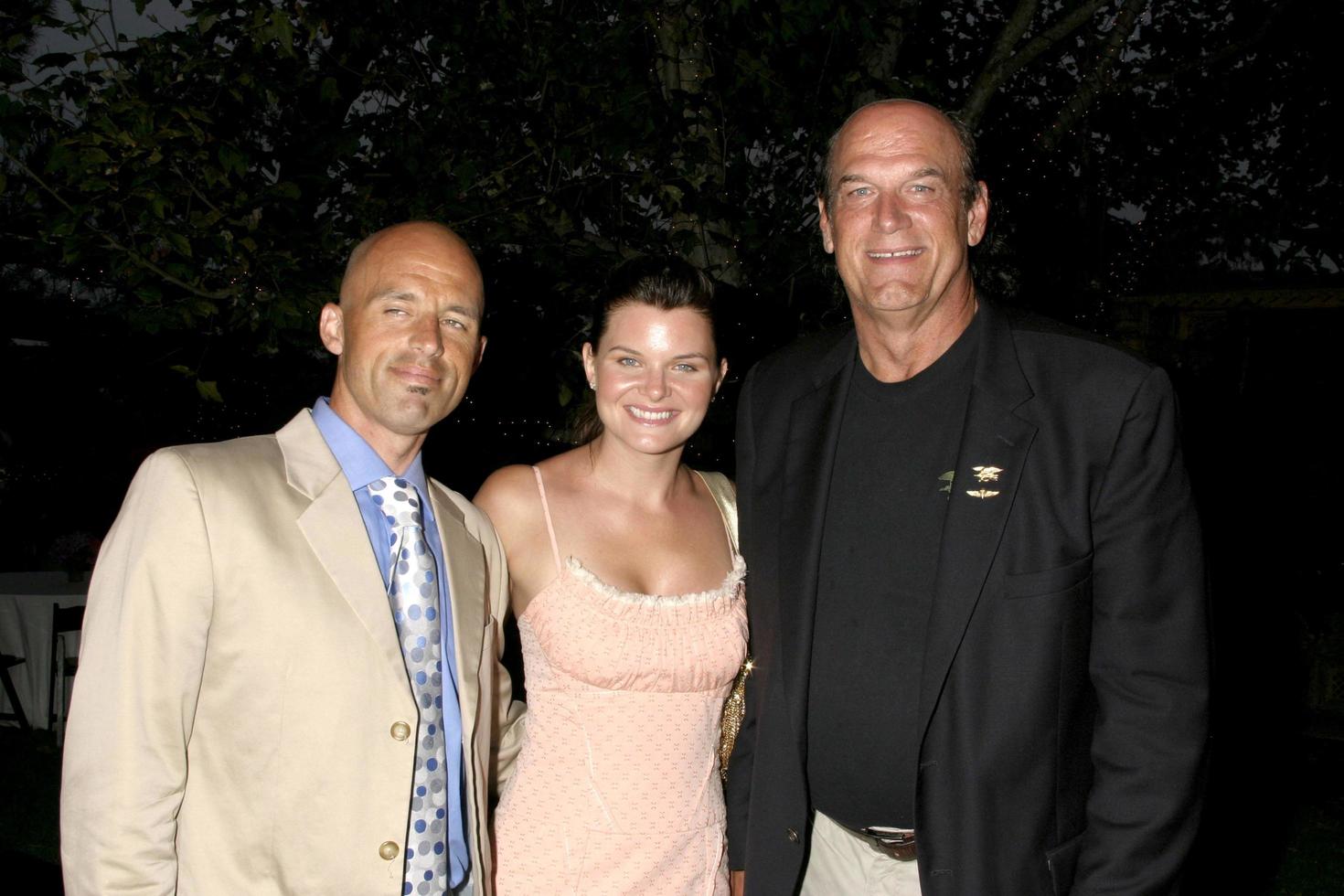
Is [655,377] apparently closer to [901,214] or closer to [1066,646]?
[901,214]

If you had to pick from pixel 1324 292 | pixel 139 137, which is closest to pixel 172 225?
pixel 139 137

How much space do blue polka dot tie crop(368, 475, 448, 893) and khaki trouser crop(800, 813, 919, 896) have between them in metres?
0.80

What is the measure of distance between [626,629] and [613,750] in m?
0.27

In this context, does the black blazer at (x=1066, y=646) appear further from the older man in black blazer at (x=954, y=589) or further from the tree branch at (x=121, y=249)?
the tree branch at (x=121, y=249)

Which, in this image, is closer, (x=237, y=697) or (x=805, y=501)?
(x=237, y=697)

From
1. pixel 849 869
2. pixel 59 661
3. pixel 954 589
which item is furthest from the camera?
pixel 59 661

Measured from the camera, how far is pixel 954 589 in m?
1.89

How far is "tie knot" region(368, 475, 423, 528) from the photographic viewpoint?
1926 mm

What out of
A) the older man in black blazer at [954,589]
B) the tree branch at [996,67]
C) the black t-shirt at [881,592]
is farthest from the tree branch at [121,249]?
the tree branch at [996,67]

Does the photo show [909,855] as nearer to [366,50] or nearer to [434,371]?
[434,371]

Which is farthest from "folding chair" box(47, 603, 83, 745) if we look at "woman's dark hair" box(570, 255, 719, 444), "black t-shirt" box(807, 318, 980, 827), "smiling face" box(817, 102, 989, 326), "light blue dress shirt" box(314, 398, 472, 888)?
"smiling face" box(817, 102, 989, 326)

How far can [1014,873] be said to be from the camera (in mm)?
1855

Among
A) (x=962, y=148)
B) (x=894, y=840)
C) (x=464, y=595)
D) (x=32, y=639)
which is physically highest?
(x=962, y=148)

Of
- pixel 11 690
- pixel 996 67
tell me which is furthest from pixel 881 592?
pixel 11 690
